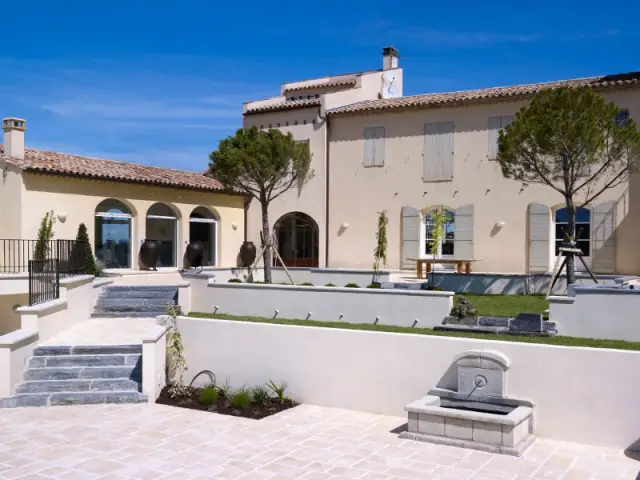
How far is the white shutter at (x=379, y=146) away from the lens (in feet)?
76.2

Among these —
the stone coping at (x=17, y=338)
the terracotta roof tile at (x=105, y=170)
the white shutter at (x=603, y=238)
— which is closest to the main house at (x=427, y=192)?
the white shutter at (x=603, y=238)

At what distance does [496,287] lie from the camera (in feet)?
59.5

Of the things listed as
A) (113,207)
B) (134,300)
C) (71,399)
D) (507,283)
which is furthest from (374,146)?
(71,399)

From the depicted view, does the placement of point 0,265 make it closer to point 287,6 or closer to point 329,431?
point 287,6

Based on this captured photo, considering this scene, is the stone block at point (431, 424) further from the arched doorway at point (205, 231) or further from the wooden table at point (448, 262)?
the arched doorway at point (205, 231)

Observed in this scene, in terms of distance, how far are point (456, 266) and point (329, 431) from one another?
42.5 feet

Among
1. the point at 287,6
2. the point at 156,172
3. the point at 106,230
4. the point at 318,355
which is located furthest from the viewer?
the point at 156,172

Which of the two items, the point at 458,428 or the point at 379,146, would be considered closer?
the point at 458,428

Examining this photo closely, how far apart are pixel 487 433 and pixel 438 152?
14721mm

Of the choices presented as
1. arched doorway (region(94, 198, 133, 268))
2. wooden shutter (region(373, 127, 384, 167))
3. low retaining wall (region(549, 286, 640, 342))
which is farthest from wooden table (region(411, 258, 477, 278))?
arched doorway (region(94, 198, 133, 268))

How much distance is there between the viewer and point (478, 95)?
21.5 meters

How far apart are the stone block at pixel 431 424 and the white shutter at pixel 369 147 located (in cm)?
1515

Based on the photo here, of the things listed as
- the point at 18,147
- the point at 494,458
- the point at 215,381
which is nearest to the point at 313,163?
the point at 18,147

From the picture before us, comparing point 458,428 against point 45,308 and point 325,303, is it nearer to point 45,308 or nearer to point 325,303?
point 325,303
